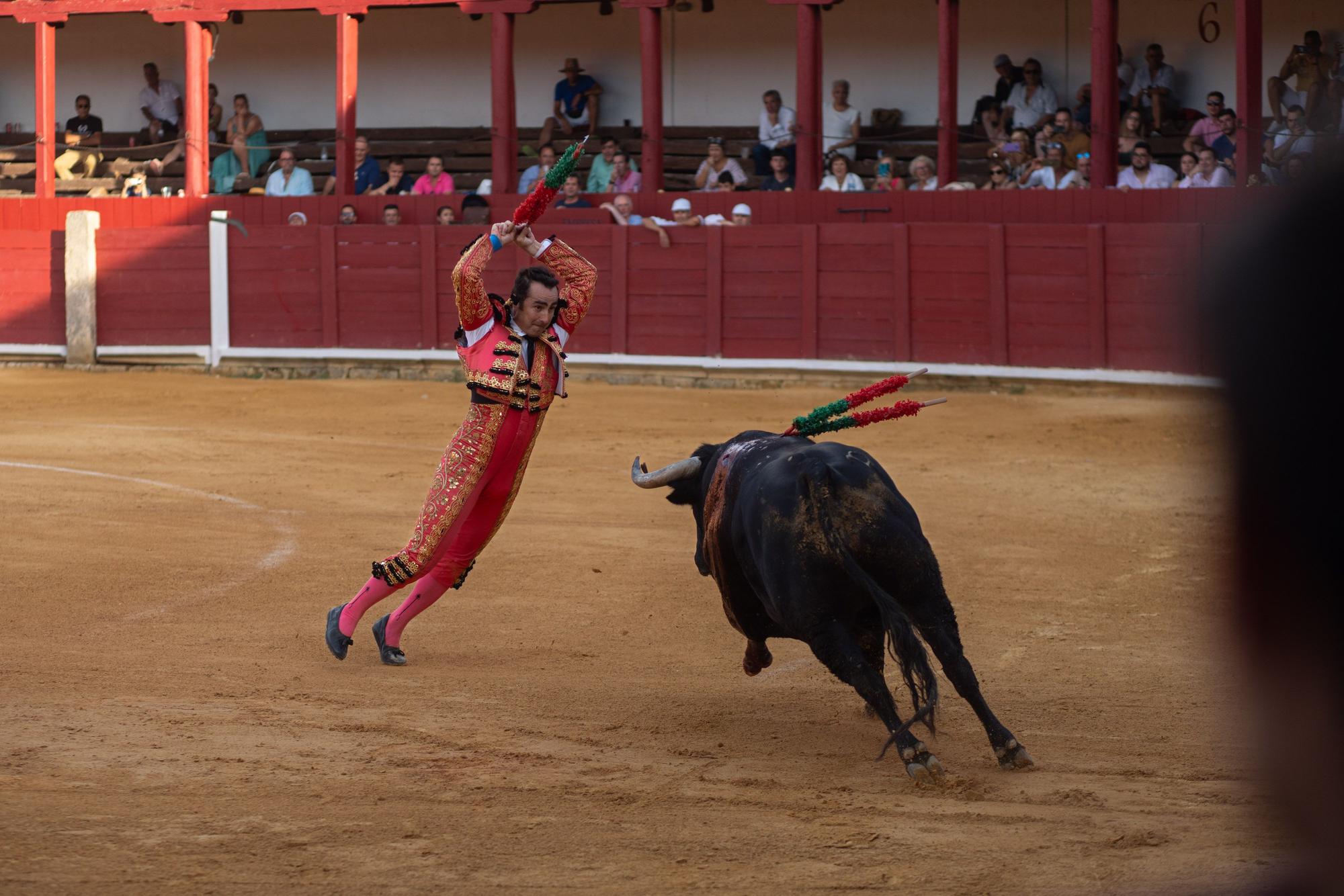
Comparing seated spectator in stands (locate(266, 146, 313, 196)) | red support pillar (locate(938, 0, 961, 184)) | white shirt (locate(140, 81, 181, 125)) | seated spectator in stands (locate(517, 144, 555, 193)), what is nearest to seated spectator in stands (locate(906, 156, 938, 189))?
red support pillar (locate(938, 0, 961, 184))

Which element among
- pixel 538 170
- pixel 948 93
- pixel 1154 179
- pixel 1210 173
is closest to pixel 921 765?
pixel 1210 173

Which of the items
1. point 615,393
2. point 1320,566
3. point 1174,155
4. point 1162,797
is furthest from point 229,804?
point 1174,155

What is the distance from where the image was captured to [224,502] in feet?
27.7

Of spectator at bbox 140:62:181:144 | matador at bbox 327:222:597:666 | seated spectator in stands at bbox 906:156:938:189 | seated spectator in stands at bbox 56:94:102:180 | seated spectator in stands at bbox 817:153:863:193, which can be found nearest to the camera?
matador at bbox 327:222:597:666

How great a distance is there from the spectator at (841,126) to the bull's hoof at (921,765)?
41.9ft

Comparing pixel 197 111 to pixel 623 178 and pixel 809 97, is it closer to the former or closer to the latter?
pixel 623 178

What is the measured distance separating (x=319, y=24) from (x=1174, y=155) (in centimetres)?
1103

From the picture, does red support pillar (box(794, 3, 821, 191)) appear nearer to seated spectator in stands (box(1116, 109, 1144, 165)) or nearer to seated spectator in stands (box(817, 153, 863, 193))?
seated spectator in stands (box(817, 153, 863, 193))

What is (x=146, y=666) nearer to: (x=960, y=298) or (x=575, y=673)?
(x=575, y=673)

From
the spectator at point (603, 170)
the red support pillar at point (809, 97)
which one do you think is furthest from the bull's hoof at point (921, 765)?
the spectator at point (603, 170)

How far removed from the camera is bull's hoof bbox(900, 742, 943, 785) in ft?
12.3

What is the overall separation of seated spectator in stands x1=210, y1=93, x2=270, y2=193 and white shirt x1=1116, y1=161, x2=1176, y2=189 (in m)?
9.56

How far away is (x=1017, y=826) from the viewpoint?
135 inches

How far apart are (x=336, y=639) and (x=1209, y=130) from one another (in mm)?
11421
